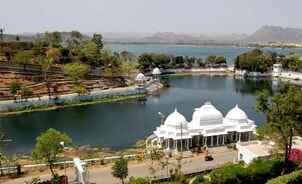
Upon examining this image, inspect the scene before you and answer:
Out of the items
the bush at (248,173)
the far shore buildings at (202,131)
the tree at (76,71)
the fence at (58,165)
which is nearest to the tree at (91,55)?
the tree at (76,71)

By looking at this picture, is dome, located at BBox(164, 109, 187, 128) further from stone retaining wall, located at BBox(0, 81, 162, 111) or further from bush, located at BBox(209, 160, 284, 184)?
stone retaining wall, located at BBox(0, 81, 162, 111)

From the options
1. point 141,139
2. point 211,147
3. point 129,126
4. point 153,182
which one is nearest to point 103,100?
point 129,126

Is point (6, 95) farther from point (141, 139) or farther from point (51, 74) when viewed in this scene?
point (141, 139)

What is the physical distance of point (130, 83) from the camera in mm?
78312

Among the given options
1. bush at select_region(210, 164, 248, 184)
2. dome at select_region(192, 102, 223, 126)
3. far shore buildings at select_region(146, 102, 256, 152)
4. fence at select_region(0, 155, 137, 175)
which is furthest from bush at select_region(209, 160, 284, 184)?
dome at select_region(192, 102, 223, 126)

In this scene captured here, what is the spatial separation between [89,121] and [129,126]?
19.4 ft

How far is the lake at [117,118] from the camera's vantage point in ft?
143

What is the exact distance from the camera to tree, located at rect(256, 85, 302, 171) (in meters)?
26.5

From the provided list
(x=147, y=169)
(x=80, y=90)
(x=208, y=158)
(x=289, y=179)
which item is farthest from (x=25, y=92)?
(x=289, y=179)

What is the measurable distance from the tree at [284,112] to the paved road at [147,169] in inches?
266

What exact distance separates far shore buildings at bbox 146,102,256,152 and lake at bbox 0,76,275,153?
16.0ft

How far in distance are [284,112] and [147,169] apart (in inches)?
446

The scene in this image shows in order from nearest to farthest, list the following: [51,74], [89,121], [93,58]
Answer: [89,121] < [51,74] < [93,58]

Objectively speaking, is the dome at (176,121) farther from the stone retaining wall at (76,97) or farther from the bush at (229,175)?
the stone retaining wall at (76,97)
